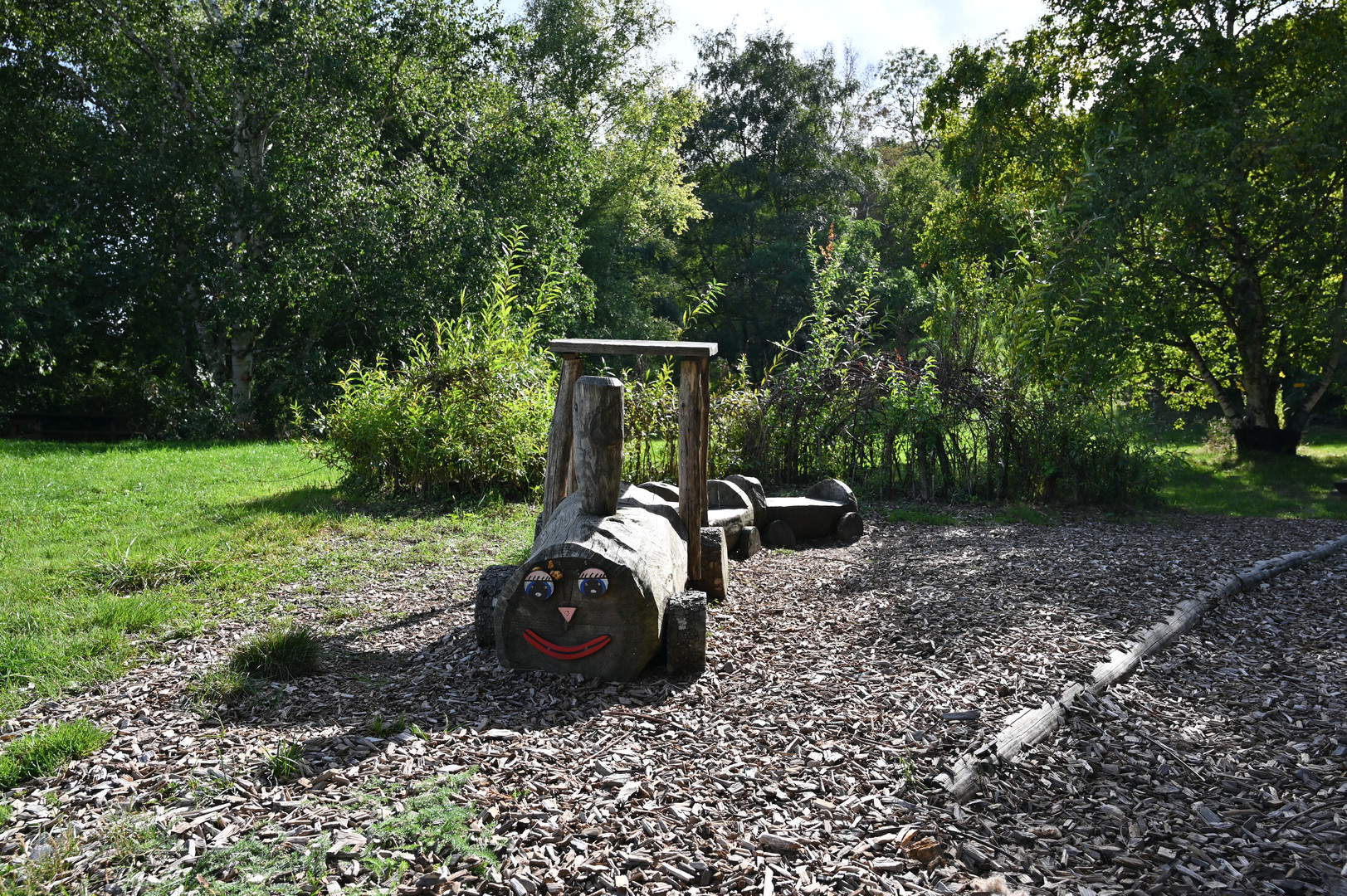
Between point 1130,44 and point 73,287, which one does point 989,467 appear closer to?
point 1130,44

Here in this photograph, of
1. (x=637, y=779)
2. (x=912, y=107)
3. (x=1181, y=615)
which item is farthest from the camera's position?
(x=912, y=107)

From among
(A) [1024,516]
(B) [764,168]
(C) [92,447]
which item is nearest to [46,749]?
(A) [1024,516]

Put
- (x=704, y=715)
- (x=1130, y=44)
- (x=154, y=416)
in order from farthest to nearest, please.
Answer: (x=154, y=416), (x=1130, y=44), (x=704, y=715)

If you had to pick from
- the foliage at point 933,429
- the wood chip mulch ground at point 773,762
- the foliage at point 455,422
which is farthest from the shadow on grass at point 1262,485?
the foliage at point 455,422

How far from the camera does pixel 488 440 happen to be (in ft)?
27.3

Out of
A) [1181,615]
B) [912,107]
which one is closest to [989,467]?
[1181,615]

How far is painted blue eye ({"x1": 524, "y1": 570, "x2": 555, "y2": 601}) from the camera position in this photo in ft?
12.5

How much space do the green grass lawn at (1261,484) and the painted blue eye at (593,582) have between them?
7751 millimetres

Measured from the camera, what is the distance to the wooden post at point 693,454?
16.2 ft

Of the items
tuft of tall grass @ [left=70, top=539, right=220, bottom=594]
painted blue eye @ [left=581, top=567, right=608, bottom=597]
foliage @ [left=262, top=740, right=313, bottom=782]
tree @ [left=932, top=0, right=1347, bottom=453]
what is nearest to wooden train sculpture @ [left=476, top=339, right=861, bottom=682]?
painted blue eye @ [left=581, top=567, right=608, bottom=597]

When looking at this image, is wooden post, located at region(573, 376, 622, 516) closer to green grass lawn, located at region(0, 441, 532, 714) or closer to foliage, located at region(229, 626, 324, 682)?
foliage, located at region(229, 626, 324, 682)

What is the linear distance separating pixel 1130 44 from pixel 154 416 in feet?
58.2

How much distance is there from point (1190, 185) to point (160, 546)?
38.6 feet

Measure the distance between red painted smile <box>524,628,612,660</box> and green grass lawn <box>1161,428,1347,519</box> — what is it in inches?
305
